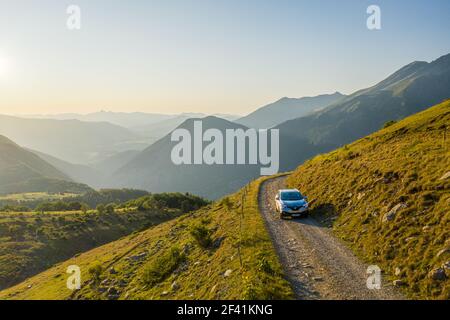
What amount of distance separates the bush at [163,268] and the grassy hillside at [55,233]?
53.8 m

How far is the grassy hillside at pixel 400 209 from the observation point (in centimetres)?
1717

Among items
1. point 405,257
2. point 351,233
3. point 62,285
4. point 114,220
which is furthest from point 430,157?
point 114,220

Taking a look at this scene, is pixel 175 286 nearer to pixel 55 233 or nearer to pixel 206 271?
pixel 206 271

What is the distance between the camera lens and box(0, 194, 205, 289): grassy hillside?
81062mm

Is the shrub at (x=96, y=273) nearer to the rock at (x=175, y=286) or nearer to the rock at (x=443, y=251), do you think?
the rock at (x=175, y=286)

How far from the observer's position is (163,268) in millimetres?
27625

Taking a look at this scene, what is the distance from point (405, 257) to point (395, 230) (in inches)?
125

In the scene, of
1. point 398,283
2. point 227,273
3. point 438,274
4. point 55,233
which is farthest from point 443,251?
point 55,233

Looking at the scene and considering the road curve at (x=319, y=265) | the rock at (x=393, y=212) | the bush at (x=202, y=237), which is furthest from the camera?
the bush at (x=202, y=237)

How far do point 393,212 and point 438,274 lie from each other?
8141 millimetres

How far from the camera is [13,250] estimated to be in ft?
285

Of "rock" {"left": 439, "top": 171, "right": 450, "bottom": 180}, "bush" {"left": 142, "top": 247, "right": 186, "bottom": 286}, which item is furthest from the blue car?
"rock" {"left": 439, "top": 171, "right": 450, "bottom": 180}

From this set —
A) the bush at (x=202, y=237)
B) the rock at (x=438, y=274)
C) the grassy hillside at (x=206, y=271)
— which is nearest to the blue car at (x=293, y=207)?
the grassy hillside at (x=206, y=271)

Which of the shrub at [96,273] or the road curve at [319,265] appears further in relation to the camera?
the shrub at [96,273]
